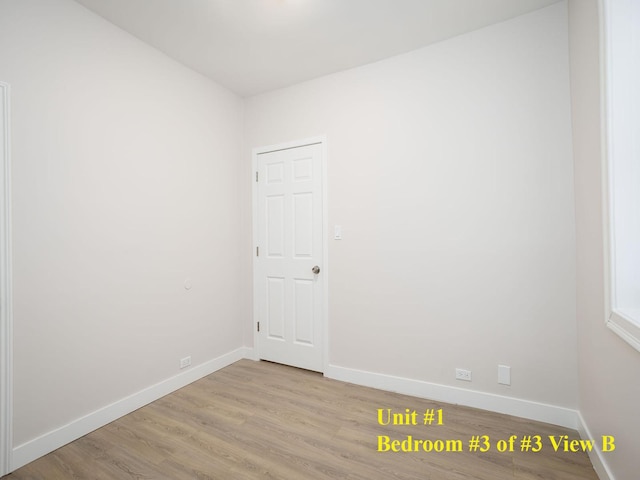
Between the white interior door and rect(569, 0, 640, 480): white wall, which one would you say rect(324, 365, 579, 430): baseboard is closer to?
rect(569, 0, 640, 480): white wall

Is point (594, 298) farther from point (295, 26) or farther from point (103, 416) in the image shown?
point (103, 416)

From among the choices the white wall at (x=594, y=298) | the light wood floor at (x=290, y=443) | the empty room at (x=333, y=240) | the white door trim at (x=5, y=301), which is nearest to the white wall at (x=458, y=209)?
the empty room at (x=333, y=240)

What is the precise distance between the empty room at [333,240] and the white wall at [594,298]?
20 millimetres

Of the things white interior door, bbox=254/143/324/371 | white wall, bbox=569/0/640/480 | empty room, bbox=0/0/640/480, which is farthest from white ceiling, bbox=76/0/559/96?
white interior door, bbox=254/143/324/371

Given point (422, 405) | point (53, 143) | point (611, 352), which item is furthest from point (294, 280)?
point (611, 352)

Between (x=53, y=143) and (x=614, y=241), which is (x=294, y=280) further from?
(x=614, y=241)

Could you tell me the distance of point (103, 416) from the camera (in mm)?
2059

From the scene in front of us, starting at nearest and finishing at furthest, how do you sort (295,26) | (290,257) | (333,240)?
1. (295,26)
2. (333,240)
3. (290,257)

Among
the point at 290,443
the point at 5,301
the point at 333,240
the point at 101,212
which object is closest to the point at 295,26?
the point at 333,240

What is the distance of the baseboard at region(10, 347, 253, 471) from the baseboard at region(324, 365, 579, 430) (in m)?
1.17

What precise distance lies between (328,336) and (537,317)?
1.63 metres

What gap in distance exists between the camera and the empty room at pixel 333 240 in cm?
Result: 163

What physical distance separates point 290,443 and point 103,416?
4.29 feet

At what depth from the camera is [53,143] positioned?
6.06 feet
